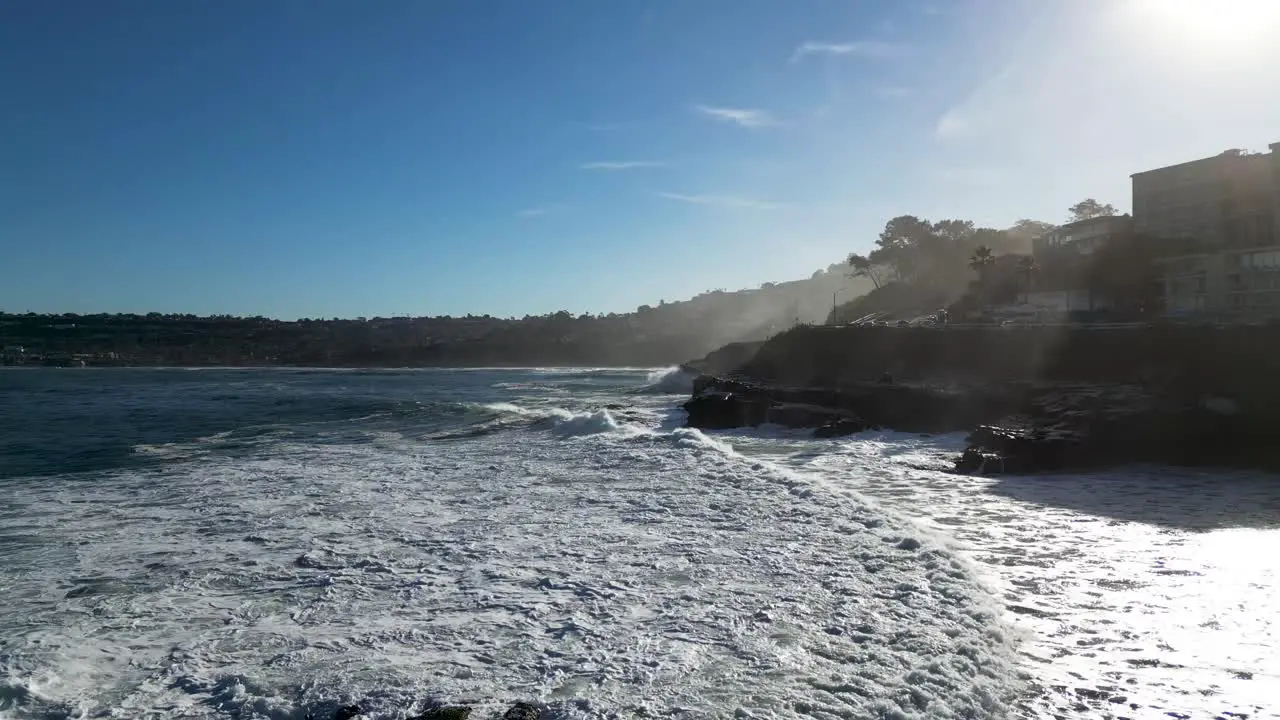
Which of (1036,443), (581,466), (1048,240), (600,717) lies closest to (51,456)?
(581,466)

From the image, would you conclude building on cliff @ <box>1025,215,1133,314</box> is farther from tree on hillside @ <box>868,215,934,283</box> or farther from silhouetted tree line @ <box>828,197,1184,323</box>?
tree on hillside @ <box>868,215,934,283</box>

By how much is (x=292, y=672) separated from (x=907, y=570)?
603 cm

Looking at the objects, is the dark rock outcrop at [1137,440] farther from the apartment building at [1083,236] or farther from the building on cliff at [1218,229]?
the apartment building at [1083,236]

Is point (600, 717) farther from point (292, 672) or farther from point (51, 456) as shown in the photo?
point (51, 456)

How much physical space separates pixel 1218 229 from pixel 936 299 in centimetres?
2579

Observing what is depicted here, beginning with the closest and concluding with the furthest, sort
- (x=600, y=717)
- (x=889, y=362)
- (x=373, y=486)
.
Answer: (x=600, y=717) → (x=373, y=486) → (x=889, y=362)

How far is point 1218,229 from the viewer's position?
1411 inches

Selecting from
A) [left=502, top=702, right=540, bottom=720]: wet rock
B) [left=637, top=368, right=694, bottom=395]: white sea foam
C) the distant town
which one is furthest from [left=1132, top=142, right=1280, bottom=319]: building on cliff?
[left=502, top=702, right=540, bottom=720]: wet rock

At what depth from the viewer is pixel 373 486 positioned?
46.0 ft

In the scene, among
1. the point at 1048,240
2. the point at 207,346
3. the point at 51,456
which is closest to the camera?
the point at 51,456

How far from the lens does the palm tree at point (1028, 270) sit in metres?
43.3

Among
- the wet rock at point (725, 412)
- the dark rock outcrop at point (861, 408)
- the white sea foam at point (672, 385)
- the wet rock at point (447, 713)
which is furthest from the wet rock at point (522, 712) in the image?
the white sea foam at point (672, 385)

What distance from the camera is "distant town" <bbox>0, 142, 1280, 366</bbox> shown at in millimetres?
33219

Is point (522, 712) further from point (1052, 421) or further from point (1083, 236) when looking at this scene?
point (1083, 236)
